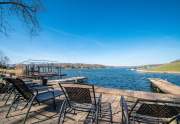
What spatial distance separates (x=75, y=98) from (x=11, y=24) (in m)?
8.33

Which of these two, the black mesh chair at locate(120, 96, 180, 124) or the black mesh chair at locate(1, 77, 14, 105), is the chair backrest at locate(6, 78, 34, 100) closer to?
the black mesh chair at locate(1, 77, 14, 105)

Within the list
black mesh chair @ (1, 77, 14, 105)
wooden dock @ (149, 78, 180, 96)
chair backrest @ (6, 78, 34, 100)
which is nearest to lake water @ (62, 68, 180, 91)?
wooden dock @ (149, 78, 180, 96)

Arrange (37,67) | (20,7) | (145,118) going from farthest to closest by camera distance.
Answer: (37,67) < (20,7) < (145,118)

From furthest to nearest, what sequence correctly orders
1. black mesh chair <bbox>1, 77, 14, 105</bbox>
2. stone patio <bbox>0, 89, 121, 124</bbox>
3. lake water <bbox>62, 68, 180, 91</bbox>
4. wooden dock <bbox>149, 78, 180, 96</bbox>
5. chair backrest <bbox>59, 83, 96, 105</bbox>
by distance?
lake water <bbox>62, 68, 180, 91</bbox> < wooden dock <bbox>149, 78, 180, 96</bbox> < black mesh chair <bbox>1, 77, 14, 105</bbox> < stone patio <bbox>0, 89, 121, 124</bbox> < chair backrest <bbox>59, 83, 96, 105</bbox>

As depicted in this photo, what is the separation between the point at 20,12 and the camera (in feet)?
30.9

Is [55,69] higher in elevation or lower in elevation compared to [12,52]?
lower

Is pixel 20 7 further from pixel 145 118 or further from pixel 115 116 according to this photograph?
pixel 145 118

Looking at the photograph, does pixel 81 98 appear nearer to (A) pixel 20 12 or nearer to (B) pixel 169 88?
(A) pixel 20 12

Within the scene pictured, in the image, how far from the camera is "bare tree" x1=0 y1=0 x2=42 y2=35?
29.9ft

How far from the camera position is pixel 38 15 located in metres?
10.0

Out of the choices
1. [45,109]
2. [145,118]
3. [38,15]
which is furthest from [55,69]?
[145,118]

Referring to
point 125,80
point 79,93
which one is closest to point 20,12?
point 79,93

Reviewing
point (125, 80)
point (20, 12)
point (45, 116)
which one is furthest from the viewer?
point (125, 80)

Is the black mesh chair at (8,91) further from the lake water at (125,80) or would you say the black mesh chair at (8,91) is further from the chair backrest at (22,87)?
the lake water at (125,80)
